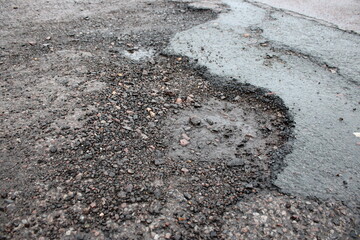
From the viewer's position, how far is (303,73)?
10.8ft

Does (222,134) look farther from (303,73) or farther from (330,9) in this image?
(330,9)

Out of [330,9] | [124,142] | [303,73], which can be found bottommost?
[124,142]

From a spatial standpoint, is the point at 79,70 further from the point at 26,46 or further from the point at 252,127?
the point at 252,127

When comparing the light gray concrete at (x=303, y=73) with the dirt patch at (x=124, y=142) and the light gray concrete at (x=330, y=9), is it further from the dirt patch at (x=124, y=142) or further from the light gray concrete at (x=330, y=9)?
the light gray concrete at (x=330, y=9)

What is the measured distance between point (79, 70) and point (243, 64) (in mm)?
1878

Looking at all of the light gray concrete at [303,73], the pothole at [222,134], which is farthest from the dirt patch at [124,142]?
the light gray concrete at [303,73]

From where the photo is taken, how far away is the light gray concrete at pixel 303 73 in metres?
2.14

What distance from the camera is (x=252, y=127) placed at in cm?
256

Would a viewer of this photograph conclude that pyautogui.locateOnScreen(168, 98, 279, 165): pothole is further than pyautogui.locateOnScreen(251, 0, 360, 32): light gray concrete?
No

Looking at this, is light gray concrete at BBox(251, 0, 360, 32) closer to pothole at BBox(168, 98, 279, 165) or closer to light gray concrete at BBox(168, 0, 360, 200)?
Answer: light gray concrete at BBox(168, 0, 360, 200)

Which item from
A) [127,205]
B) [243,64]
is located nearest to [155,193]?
[127,205]

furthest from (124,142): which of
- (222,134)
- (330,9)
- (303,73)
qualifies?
(330,9)

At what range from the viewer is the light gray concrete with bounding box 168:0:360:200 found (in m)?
2.14

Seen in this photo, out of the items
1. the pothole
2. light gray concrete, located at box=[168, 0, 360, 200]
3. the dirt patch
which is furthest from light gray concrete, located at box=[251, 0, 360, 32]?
the pothole
